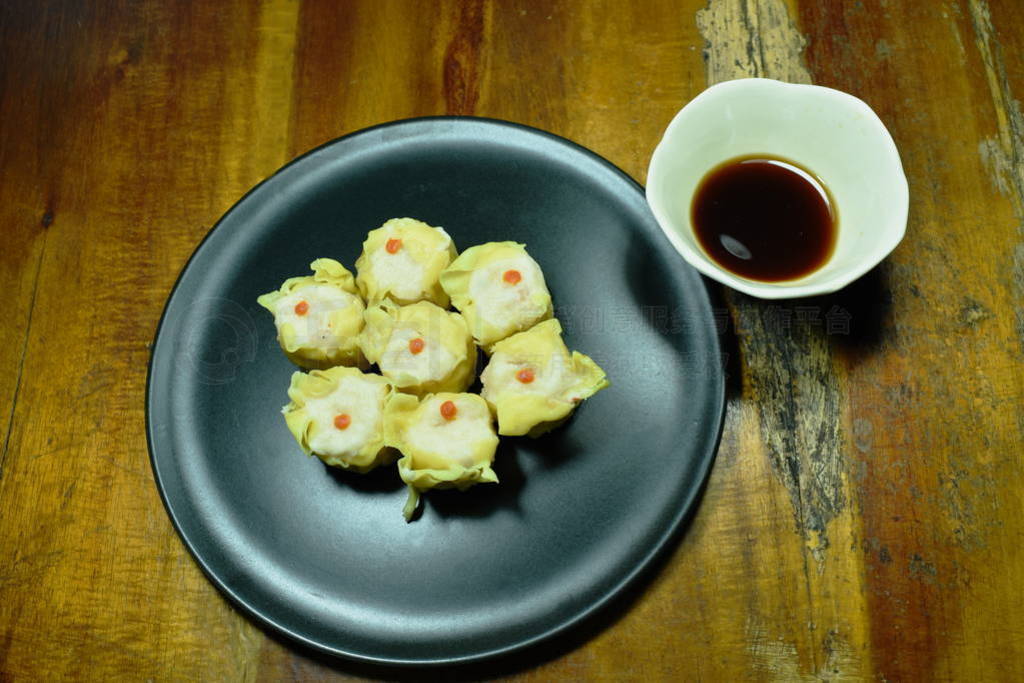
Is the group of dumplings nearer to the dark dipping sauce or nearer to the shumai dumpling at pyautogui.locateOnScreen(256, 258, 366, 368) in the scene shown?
the shumai dumpling at pyautogui.locateOnScreen(256, 258, 366, 368)

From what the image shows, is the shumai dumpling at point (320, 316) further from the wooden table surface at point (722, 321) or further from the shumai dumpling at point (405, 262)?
the wooden table surface at point (722, 321)

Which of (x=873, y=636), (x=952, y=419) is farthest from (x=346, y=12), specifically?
(x=873, y=636)

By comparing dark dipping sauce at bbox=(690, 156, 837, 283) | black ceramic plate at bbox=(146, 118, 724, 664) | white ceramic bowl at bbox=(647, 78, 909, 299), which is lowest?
black ceramic plate at bbox=(146, 118, 724, 664)

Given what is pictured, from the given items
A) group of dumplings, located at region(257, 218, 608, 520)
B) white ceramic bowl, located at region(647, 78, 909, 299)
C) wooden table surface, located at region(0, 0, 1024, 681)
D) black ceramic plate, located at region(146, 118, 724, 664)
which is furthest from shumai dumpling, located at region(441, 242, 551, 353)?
wooden table surface, located at region(0, 0, 1024, 681)

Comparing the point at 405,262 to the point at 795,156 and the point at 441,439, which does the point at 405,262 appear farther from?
the point at 795,156

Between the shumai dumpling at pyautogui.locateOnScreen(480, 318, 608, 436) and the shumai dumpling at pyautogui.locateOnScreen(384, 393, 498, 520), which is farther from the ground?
the shumai dumpling at pyautogui.locateOnScreen(480, 318, 608, 436)

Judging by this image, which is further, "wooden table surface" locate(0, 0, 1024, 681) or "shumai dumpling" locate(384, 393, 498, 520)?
"wooden table surface" locate(0, 0, 1024, 681)
